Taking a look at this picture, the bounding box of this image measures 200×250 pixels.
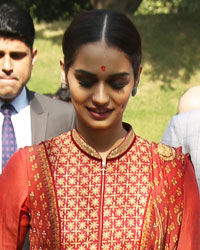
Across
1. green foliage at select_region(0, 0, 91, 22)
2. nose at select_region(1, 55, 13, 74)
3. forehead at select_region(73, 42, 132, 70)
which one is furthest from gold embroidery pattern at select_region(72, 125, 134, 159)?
green foliage at select_region(0, 0, 91, 22)

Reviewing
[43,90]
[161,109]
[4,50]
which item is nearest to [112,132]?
[4,50]

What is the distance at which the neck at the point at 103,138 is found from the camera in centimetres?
249

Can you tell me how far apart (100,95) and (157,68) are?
16804 mm

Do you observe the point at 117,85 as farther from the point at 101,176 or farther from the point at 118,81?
the point at 101,176

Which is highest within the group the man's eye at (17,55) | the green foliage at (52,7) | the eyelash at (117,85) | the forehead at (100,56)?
the green foliage at (52,7)

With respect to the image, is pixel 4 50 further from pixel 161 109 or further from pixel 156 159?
pixel 161 109

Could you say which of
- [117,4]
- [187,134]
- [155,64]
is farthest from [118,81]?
[117,4]

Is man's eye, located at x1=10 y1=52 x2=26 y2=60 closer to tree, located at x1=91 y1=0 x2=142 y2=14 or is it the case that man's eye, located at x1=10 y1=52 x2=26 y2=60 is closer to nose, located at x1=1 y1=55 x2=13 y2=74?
nose, located at x1=1 y1=55 x2=13 y2=74

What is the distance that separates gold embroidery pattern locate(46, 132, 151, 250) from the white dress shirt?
159cm

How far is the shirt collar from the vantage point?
4.17 m

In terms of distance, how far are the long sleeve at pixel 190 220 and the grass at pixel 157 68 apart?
11.8m

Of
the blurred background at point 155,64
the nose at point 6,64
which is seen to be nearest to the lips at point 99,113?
the nose at point 6,64

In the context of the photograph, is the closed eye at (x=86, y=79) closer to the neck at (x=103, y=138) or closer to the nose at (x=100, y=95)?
the nose at (x=100, y=95)

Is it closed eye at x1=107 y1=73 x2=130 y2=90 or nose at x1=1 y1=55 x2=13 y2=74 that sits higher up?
nose at x1=1 y1=55 x2=13 y2=74
